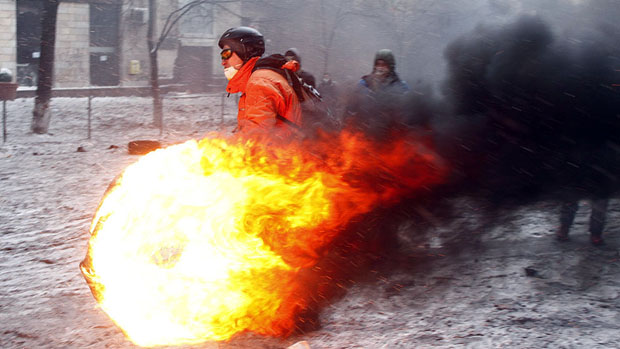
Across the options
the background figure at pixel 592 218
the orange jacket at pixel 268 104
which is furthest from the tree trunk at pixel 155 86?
the orange jacket at pixel 268 104

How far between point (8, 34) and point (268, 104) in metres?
24.1

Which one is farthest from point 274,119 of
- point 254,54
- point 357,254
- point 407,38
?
point 407,38

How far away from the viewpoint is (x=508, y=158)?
6191 mm

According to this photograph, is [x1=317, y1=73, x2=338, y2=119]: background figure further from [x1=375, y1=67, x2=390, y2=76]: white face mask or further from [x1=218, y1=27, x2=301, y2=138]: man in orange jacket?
[x1=375, y1=67, x2=390, y2=76]: white face mask

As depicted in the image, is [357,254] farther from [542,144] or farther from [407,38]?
[407,38]

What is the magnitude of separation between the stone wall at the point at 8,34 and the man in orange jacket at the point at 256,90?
23.3 m

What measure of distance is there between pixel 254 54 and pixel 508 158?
2.98m

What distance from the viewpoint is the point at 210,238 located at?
3.79 metres

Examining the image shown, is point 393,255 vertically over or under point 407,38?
under

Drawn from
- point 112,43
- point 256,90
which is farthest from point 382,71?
point 112,43

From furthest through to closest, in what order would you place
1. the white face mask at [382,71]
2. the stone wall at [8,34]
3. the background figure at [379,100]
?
the stone wall at [8,34]
the white face mask at [382,71]
the background figure at [379,100]

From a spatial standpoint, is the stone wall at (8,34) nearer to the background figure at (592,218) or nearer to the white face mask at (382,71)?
the white face mask at (382,71)

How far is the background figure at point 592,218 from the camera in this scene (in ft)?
20.0

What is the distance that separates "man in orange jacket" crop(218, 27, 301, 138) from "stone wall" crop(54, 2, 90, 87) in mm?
23751
